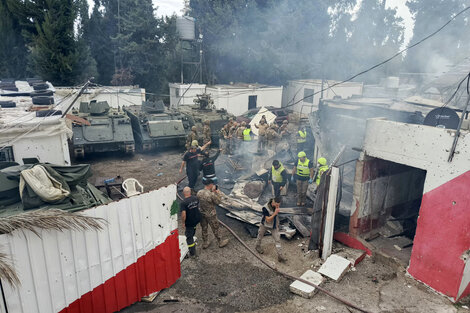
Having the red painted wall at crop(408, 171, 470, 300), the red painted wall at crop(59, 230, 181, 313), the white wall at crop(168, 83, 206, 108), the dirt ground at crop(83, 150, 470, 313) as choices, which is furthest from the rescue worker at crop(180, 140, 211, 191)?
the white wall at crop(168, 83, 206, 108)

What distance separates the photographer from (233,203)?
9703mm

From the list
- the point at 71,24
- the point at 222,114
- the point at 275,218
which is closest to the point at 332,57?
the point at 222,114

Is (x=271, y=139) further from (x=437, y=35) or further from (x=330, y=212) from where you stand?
(x=437, y=35)

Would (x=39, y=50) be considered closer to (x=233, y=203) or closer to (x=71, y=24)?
(x=71, y=24)

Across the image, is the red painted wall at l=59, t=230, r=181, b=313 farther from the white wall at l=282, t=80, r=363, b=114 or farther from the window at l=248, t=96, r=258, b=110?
the window at l=248, t=96, r=258, b=110

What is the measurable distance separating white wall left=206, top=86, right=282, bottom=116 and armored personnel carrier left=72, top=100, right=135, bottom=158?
1118 cm

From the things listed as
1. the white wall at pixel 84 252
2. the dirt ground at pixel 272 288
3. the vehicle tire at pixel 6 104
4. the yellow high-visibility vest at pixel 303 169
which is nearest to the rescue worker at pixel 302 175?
the yellow high-visibility vest at pixel 303 169

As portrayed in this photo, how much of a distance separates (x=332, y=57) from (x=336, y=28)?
8.78 ft

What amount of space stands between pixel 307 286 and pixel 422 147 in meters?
3.10

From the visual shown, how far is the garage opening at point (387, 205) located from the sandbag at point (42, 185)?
18.0 ft

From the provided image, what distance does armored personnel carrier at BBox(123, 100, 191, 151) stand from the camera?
48.4 feet

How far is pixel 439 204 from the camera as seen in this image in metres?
5.90

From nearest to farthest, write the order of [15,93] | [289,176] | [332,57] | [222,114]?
[289,176], [15,93], [222,114], [332,57]

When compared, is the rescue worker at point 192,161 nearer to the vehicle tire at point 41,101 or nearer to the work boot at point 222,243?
the work boot at point 222,243
